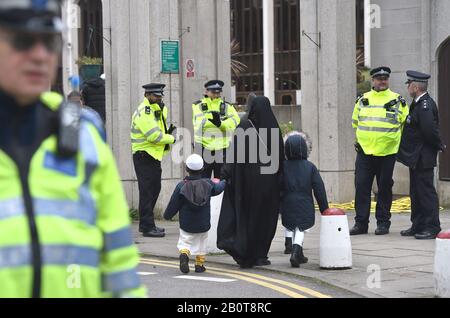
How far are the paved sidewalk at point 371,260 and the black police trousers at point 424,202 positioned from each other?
0.28 metres

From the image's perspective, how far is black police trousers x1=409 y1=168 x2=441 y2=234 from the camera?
39.2 ft

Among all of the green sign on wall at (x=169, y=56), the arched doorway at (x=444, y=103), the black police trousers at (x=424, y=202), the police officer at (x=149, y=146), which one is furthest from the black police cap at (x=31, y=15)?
the arched doorway at (x=444, y=103)

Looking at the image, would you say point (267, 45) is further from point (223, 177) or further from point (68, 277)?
point (68, 277)

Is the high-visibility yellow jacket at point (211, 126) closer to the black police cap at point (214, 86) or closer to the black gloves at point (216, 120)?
the black gloves at point (216, 120)

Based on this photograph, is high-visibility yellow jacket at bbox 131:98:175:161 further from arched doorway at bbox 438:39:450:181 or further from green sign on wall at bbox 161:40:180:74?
arched doorway at bbox 438:39:450:181

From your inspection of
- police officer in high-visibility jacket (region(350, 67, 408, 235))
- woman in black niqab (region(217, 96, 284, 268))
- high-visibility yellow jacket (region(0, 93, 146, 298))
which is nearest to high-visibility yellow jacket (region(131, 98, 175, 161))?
police officer in high-visibility jacket (region(350, 67, 408, 235))

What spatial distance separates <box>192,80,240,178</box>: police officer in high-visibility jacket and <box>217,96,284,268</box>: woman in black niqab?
344 cm

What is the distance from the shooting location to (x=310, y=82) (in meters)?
16.7

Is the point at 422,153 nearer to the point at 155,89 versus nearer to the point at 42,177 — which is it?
the point at 155,89

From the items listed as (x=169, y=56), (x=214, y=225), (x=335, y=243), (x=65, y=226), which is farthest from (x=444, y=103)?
(x=65, y=226)

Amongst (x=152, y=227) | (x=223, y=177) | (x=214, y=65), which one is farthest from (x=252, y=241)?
(x=214, y=65)

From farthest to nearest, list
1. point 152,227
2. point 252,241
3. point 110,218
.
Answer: point 152,227 → point 252,241 → point 110,218

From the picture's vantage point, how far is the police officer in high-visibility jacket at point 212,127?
13609mm

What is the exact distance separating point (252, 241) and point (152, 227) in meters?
3.36
